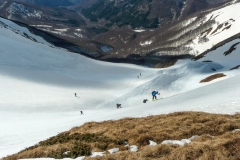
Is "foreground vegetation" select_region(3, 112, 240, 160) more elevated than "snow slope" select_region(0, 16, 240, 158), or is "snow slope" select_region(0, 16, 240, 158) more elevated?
"snow slope" select_region(0, 16, 240, 158)

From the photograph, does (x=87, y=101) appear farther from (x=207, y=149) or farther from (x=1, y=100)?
(x=207, y=149)

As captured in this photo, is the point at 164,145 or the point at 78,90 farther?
the point at 78,90

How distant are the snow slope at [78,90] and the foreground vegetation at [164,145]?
5.36m

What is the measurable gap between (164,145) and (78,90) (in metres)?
46.5

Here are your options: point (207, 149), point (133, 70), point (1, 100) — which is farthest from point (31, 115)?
point (133, 70)

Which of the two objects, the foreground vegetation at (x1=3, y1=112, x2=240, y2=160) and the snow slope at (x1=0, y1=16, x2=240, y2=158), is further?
the snow slope at (x1=0, y1=16, x2=240, y2=158)

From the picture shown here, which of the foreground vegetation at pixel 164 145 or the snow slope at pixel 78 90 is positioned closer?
the foreground vegetation at pixel 164 145

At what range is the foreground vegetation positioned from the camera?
10859mm

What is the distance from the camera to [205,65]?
74750 millimetres

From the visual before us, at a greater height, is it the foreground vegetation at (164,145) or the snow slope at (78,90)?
the snow slope at (78,90)

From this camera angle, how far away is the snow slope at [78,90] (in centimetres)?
2708

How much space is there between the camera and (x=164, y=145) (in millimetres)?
11828

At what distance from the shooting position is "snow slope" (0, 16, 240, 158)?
88.8ft

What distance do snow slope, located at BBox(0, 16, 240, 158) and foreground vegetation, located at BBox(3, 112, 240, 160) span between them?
5361 millimetres
